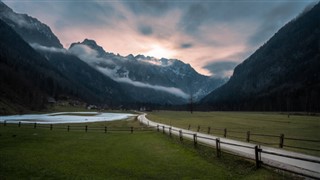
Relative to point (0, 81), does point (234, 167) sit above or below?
below

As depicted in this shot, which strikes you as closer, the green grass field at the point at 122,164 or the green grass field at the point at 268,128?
the green grass field at the point at 122,164

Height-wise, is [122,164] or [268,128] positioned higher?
[268,128]

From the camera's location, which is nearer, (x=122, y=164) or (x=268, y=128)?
(x=122, y=164)

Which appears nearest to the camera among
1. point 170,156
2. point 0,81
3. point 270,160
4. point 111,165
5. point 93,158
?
point 270,160

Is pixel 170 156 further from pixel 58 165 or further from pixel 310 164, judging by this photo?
pixel 310 164

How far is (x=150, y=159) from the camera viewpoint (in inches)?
1088

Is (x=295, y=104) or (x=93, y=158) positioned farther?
(x=295, y=104)

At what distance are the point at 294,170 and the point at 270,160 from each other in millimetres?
3856

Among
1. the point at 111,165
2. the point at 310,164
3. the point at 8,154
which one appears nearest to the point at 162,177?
the point at 111,165

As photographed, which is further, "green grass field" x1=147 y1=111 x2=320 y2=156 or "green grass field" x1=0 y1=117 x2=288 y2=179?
"green grass field" x1=147 y1=111 x2=320 y2=156

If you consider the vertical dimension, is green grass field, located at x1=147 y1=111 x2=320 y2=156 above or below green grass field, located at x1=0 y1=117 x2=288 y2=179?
above

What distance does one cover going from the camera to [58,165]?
76.9 ft

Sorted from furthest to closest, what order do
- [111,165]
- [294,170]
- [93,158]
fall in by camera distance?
[93,158], [111,165], [294,170]

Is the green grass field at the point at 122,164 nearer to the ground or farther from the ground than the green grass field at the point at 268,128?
nearer to the ground
